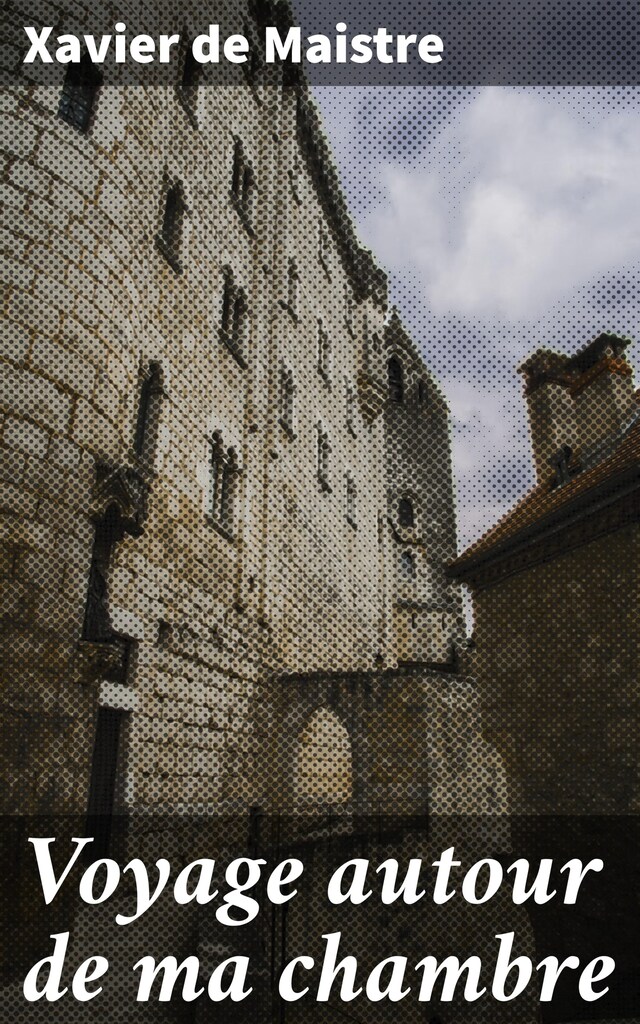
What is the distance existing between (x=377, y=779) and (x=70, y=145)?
346 inches

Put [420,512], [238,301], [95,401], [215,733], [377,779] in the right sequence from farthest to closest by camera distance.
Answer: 1. [420,512]
2. [238,301]
3. [377,779]
4. [215,733]
5. [95,401]

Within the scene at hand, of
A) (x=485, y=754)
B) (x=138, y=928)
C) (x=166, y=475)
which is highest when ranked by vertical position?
(x=166, y=475)

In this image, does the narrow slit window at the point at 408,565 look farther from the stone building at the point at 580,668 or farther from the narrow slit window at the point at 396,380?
the stone building at the point at 580,668

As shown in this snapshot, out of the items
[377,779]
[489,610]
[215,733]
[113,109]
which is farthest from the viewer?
[489,610]

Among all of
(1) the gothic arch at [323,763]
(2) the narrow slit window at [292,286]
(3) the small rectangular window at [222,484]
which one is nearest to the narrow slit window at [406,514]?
(2) the narrow slit window at [292,286]

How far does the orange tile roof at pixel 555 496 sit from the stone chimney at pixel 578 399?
2.26 ft

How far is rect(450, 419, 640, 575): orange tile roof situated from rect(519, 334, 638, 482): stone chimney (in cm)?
69

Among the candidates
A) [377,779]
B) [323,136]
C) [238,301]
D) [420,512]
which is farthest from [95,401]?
[420,512]

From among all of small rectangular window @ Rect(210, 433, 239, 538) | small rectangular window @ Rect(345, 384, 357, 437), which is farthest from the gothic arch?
small rectangular window @ Rect(345, 384, 357, 437)

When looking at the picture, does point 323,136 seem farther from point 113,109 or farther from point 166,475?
point 166,475

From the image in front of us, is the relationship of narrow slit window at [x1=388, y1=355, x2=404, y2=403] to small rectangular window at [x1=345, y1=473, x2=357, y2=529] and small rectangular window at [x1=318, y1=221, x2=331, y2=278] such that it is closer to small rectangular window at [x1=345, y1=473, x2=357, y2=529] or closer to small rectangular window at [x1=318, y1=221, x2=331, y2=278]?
small rectangular window at [x1=345, y1=473, x2=357, y2=529]

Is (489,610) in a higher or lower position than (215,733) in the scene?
higher

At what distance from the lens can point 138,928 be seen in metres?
5.70

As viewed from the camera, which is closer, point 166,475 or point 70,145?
point 70,145
